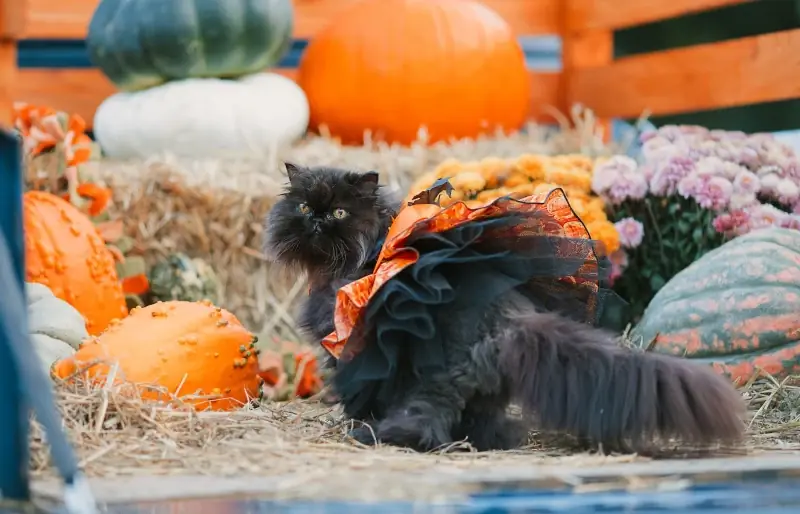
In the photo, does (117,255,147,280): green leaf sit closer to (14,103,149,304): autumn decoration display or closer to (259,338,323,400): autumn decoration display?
(14,103,149,304): autumn decoration display

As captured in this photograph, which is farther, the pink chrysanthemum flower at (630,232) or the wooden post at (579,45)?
the wooden post at (579,45)

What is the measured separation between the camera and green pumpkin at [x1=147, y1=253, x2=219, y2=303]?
3.58 meters

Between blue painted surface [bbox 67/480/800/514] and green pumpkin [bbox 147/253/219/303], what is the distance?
219 centimetres

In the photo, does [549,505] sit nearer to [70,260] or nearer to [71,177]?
[70,260]

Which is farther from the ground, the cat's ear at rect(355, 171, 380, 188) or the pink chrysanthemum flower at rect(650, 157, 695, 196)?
the cat's ear at rect(355, 171, 380, 188)

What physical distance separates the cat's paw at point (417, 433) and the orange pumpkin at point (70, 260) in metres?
1.53

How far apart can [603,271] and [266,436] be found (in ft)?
2.77

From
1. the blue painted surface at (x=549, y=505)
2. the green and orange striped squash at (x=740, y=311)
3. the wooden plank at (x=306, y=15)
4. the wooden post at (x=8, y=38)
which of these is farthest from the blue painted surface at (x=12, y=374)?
the wooden plank at (x=306, y=15)

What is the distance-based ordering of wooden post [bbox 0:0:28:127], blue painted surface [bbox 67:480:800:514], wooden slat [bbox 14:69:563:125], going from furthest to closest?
wooden slat [bbox 14:69:563:125] < wooden post [bbox 0:0:28:127] < blue painted surface [bbox 67:480:800:514]

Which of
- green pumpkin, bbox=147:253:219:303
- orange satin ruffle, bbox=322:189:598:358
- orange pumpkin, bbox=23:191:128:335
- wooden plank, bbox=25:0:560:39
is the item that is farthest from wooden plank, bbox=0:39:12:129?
orange satin ruffle, bbox=322:189:598:358

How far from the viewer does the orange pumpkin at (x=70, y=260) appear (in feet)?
10.4

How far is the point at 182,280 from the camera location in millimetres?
3584

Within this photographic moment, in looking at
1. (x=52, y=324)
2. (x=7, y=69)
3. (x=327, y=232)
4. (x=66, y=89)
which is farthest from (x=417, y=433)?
(x=66, y=89)

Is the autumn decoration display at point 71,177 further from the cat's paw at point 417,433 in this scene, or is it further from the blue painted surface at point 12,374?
the blue painted surface at point 12,374
